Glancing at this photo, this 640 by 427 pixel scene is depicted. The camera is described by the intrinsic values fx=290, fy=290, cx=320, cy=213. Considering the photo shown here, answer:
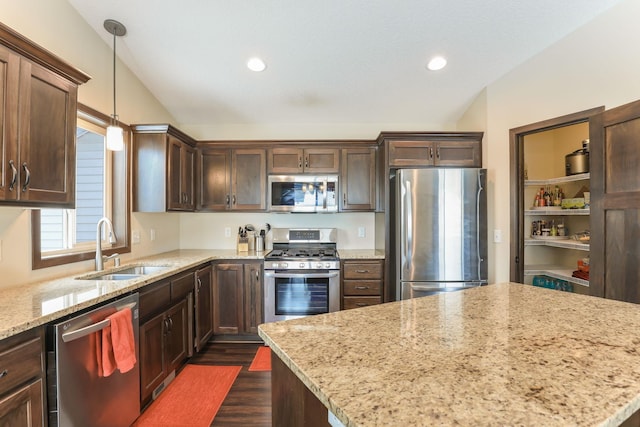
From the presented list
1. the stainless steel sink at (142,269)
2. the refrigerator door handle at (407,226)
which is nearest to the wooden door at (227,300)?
the stainless steel sink at (142,269)

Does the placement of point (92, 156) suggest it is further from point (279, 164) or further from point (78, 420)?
point (78, 420)

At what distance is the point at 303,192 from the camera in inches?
129

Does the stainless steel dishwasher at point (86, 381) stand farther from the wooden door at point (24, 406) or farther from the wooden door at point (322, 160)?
the wooden door at point (322, 160)

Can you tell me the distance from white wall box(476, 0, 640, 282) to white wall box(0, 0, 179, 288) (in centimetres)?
352

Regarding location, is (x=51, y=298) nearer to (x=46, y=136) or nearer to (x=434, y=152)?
(x=46, y=136)

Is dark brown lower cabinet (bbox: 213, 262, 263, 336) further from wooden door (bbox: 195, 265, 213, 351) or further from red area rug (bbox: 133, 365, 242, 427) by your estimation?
red area rug (bbox: 133, 365, 242, 427)

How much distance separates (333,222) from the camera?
3666 mm

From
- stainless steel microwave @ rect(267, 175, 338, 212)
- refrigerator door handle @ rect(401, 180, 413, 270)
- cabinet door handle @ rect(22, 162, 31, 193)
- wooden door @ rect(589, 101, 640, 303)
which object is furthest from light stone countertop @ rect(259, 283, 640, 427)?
stainless steel microwave @ rect(267, 175, 338, 212)

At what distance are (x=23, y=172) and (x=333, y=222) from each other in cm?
278

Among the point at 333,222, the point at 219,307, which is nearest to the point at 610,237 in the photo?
the point at 333,222

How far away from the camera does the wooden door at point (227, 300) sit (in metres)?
3.02

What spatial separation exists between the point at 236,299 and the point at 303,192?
→ 53.1 inches

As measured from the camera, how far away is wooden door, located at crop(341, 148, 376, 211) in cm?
332

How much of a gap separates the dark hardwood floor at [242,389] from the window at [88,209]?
1.30 m
